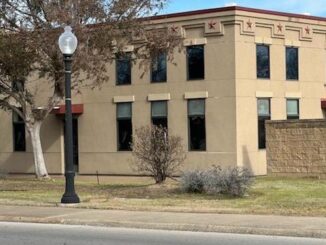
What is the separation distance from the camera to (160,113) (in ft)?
98.3

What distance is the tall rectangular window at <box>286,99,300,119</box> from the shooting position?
29922 mm

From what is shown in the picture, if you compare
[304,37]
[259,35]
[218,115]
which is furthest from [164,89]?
[304,37]

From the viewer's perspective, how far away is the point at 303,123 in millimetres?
24781

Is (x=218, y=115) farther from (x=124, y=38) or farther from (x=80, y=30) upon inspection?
(x=80, y=30)

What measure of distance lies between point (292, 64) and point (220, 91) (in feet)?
13.5

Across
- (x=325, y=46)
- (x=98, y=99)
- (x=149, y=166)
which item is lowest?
(x=149, y=166)

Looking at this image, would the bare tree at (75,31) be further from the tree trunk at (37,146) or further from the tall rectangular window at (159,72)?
the tall rectangular window at (159,72)

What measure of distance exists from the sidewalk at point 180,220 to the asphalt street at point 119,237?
0.25m

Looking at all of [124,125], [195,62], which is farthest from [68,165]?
[124,125]

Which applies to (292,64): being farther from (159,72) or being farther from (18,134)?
(18,134)


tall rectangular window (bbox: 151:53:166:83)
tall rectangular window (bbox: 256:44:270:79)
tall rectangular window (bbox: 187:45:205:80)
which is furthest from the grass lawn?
tall rectangular window (bbox: 151:53:166:83)

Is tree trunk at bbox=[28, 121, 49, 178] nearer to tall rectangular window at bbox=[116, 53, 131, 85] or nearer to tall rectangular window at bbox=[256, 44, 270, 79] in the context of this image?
tall rectangular window at bbox=[116, 53, 131, 85]

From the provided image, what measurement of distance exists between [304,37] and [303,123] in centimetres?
671

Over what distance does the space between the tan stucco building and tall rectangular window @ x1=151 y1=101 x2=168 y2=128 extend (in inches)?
2.0
